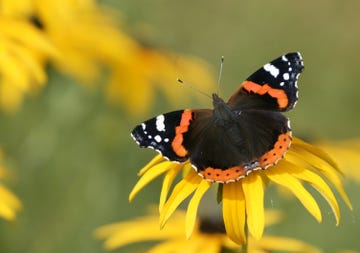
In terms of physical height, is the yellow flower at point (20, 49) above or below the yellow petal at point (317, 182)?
above

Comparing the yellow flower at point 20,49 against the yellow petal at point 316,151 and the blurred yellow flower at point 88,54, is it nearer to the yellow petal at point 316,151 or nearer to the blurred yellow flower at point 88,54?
the blurred yellow flower at point 88,54

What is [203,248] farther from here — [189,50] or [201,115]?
[189,50]

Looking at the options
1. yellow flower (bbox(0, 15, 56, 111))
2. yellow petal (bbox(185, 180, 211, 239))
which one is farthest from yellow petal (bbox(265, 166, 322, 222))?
yellow flower (bbox(0, 15, 56, 111))

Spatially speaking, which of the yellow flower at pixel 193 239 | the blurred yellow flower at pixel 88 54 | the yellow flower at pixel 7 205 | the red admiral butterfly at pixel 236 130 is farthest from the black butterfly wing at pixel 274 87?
the blurred yellow flower at pixel 88 54

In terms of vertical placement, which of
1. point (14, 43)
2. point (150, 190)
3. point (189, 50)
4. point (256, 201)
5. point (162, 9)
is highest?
point (162, 9)

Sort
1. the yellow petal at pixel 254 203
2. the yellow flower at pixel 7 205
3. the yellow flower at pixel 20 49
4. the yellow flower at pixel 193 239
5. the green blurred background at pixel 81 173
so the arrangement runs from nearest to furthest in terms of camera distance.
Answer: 1. the yellow petal at pixel 254 203
2. the yellow flower at pixel 7 205
3. the yellow flower at pixel 193 239
4. the yellow flower at pixel 20 49
5. the green blurred background at pixel 81 173

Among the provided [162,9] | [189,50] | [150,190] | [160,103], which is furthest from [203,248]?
[162,9]
